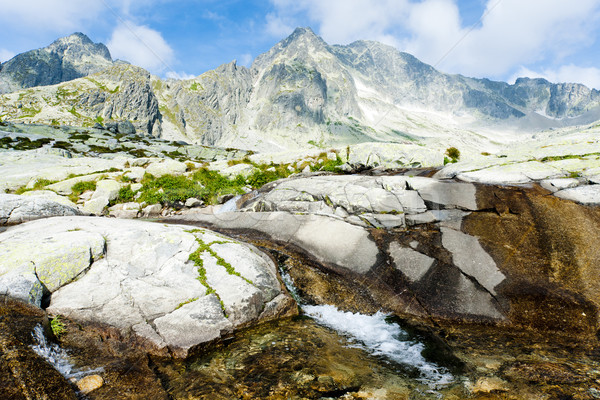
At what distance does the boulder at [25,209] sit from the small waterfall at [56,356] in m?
12.9

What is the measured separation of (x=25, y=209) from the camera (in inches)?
622

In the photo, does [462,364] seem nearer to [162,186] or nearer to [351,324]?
[351,324]

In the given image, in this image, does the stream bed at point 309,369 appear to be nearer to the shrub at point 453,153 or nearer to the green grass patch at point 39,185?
the shrub at point 453,153

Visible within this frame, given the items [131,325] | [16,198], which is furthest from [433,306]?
[16,198]

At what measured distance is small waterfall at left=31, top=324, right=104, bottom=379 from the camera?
621 centimetres

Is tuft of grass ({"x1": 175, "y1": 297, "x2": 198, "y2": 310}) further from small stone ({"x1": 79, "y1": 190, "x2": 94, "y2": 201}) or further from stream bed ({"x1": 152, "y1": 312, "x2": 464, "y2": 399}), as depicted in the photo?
small stone ({"x1": 79, "y1": 190, "x2": 94, "y2": 201})

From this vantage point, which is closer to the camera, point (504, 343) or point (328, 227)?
point (504, 343)

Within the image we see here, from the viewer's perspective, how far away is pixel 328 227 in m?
14.8

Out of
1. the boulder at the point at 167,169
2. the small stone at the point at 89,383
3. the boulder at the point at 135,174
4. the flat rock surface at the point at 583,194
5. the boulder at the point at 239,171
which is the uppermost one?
the flat rock surface at the point at 583,194

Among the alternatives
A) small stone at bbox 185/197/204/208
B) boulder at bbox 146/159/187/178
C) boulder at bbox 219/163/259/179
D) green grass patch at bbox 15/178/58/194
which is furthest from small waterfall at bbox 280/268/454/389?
green grass patch at bbox 15/178/58/194

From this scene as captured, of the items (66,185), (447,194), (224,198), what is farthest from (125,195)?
(447,194)

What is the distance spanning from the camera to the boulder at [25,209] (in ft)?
50.0

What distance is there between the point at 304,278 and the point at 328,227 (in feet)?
11.8

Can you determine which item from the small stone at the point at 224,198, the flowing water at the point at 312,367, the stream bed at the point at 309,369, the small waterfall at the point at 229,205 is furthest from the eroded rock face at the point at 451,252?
the small stone at the point at 224,198
